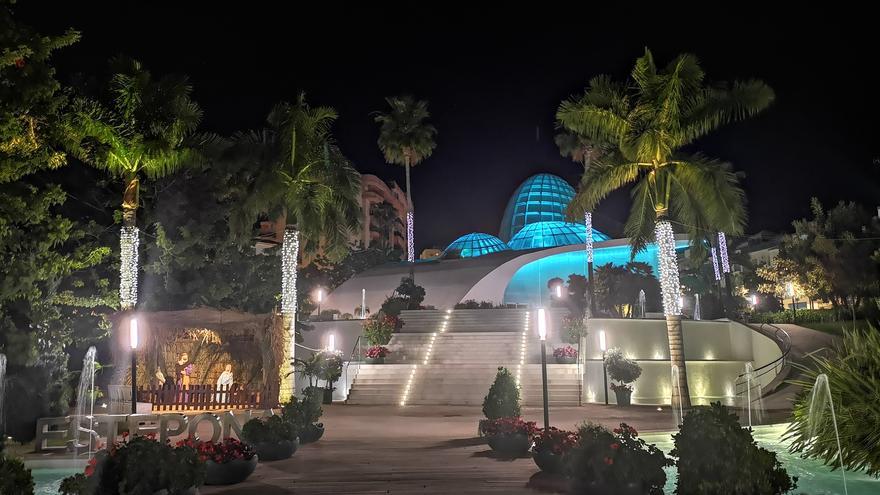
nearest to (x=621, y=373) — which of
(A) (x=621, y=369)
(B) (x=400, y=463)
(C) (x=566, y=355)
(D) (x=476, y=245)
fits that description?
(A) (x=621, y=369)

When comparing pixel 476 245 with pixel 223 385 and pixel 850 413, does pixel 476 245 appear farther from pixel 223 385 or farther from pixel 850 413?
pixel 850 413

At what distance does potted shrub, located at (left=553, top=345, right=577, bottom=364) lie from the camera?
Answer: 23734 mm

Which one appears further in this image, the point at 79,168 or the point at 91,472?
the point at 79,168

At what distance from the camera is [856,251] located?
36156 millimetres

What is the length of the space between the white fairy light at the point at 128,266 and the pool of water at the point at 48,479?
868cm

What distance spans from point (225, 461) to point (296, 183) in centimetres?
1286

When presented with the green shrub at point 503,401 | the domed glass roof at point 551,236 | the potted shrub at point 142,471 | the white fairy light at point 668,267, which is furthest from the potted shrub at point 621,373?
the domed glass roof at point 551,236

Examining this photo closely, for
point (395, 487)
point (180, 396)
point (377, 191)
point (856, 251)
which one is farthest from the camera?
point (377, 191)

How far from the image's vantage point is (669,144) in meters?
17.5


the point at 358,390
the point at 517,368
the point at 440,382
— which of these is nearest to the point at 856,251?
the point at 517,368

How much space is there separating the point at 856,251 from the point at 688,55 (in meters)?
26.2

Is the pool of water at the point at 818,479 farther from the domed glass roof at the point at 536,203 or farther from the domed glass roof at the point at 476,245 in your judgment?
the domed glass roof at the point at 536,203

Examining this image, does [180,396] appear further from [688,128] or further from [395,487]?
[688,128]

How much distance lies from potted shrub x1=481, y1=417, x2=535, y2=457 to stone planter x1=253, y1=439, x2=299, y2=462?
3.38 m
